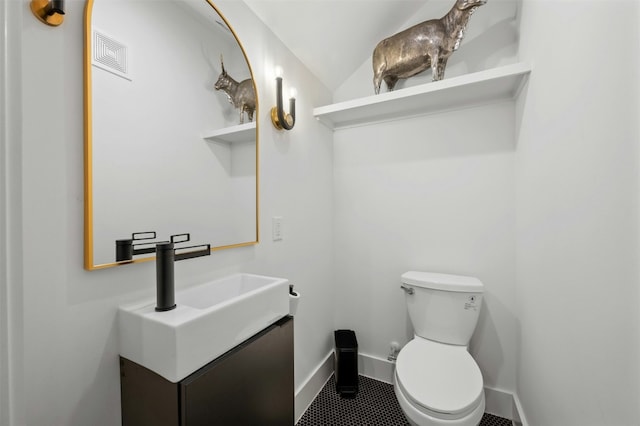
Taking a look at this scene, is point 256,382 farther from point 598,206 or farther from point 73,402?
point 598,206

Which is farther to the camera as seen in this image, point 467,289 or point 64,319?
point 467,289

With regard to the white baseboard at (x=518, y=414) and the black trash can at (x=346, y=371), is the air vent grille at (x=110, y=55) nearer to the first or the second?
the black trash can at (x=346, y=371)

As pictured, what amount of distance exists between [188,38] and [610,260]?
1.51 meters

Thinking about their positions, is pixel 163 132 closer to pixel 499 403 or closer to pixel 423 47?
pixel 423 47

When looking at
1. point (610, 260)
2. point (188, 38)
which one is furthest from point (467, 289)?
point (188, 38)

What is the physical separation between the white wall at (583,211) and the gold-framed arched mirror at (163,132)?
1208 millimetres

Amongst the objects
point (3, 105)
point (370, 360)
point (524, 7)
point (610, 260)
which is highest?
point (524, 7)

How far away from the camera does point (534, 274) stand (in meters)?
1.23

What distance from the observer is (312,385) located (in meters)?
1.72

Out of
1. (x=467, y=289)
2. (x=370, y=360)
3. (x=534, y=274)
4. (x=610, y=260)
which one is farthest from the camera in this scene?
(x=370, y=360)

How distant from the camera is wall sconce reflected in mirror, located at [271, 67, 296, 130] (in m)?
1.39

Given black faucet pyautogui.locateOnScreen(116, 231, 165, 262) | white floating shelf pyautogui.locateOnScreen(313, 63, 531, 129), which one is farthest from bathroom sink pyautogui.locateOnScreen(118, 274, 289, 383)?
white floating shelf pyautogui.locateOnScreen(313, 63, 531, 129)

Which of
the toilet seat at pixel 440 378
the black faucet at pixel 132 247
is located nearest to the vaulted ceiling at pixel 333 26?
the black faucet at pixel 132 247

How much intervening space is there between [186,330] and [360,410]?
1417mm
